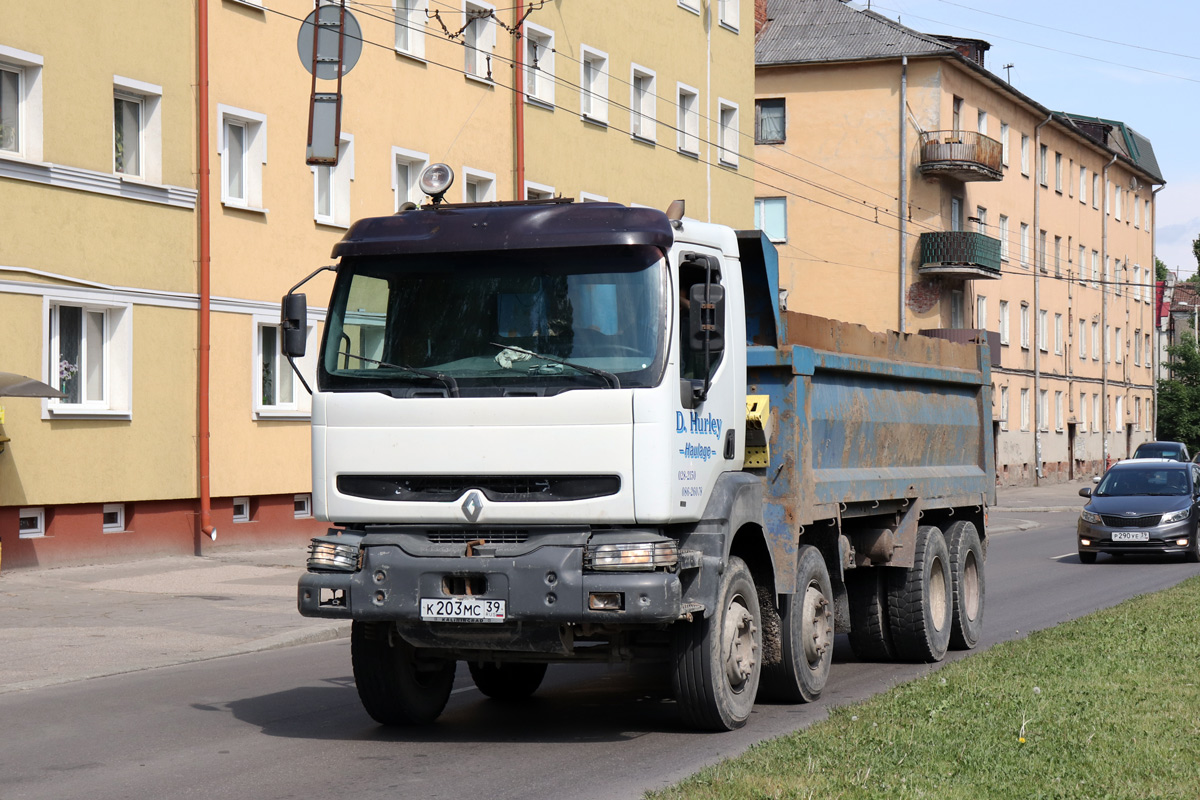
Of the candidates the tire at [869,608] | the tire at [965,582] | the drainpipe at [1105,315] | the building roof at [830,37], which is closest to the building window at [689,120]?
the building roof at [830,37]

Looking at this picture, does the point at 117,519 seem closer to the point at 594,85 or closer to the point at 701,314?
the point at 701,314

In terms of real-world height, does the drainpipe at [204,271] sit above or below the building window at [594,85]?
below

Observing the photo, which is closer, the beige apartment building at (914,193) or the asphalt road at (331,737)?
the asphalt road at (331,737)

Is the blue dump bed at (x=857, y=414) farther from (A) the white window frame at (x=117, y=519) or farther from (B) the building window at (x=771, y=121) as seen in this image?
(B) the building window at (x=771, y=121)

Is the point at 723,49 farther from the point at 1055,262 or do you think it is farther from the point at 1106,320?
the point at 1106,320

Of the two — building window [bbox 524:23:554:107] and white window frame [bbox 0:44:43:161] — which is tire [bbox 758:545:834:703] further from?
building window [bbox 524:23:554:107]

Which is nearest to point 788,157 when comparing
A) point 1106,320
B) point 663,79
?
point 663,79

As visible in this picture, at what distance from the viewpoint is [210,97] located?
23297mm

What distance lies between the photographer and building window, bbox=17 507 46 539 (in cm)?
1995

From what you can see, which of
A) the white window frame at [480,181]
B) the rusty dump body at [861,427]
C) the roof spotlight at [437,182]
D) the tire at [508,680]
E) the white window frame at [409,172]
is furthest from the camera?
the white window frame at [480,181]

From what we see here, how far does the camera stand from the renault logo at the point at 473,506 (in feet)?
27.1

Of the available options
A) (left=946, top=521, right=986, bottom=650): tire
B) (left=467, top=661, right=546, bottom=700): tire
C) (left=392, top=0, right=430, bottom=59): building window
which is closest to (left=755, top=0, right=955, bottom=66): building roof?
(left=392, top=0, right=430, bottom=59): building window

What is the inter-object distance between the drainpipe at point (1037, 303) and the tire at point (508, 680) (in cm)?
5044

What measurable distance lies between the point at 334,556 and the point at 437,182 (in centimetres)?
230
